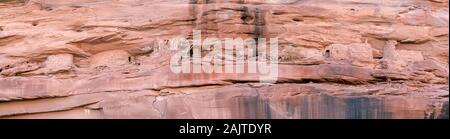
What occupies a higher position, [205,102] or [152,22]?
[152,22]

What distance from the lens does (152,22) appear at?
15836mm

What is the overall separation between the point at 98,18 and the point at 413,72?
5.07 metres

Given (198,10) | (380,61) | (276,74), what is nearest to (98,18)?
(198,10)

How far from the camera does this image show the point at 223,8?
1579 cm

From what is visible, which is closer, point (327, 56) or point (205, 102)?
point (205, 102)

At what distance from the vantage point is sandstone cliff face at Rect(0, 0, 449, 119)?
48.0 ft

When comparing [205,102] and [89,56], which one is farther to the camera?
[89,56]

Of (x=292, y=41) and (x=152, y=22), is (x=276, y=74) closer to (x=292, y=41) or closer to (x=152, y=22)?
(x=292, y=41)

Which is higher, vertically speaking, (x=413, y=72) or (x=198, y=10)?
(x=198, y=10)

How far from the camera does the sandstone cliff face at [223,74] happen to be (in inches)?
576

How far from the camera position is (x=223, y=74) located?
1486cm
